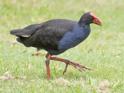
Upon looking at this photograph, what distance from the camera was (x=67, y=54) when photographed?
1304 cm

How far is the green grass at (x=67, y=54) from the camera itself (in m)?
8.77

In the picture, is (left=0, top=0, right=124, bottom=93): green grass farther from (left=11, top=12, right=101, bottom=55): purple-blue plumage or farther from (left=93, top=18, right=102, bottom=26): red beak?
(left=93, top=18, right=102, bottom=26): red beak

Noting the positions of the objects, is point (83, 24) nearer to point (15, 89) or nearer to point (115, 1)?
point (15, 89)

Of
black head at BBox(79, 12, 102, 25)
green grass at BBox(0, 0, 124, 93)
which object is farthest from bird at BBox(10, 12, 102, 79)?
green grass at BBox(0, 0, 124, 93)

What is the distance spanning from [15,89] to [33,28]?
1754 millimetres

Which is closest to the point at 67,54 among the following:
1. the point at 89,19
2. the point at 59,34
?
the point at 89,19

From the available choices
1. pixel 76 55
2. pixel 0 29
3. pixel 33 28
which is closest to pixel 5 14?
pixel 0 29

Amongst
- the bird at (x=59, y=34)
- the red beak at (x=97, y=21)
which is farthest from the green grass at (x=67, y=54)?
the red beak at (x=97, y=21)

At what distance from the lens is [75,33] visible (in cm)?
925

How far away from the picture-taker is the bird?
9.28m

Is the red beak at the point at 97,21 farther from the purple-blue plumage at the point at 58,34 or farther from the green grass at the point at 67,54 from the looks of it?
the green grass at the point at 67,54

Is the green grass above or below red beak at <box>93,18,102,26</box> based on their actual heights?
Answer: below

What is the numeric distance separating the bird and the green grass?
530mm

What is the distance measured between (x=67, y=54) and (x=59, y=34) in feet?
12.2
